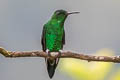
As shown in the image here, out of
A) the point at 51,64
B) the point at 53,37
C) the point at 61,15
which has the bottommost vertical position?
the point at 51,64

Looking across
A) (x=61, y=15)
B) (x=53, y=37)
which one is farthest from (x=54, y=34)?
(x=61, y=15)

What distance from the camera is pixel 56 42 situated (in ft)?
12.0

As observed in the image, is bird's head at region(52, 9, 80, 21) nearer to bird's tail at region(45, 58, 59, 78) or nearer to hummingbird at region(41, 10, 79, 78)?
hummingbird at region(41, 10, 79, 78)

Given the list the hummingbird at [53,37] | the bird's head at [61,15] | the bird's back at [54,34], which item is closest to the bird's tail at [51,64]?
the hummingbird at [53,37]

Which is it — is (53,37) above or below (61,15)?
below

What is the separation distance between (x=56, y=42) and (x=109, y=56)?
3.57 feet

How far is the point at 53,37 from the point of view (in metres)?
3.66

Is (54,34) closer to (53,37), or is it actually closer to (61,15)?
(53,37)

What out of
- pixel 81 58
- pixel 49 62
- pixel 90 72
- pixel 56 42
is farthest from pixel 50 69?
pixel 81 58

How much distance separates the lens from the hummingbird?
3.52 metres

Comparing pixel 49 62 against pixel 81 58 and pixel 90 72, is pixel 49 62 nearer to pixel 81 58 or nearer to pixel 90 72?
pixel 90 72

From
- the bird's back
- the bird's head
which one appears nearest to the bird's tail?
the bird's back

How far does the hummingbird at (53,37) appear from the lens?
11.6ft

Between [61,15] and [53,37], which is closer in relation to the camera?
[61,15]
